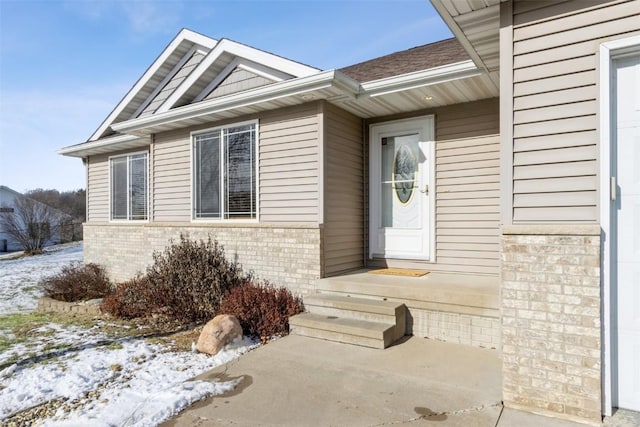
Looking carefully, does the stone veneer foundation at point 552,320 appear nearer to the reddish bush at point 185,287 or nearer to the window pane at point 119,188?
the reddish bush at point 185,287

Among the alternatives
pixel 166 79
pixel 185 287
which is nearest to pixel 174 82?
pixel 166 79

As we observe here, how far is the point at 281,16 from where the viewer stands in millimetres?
8055

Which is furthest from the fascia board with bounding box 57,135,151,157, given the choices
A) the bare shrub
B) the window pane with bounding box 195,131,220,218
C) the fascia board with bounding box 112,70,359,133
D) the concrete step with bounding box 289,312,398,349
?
the concrete step with bounding box 289,312,398,349

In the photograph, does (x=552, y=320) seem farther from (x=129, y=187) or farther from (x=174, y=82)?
(x=129, y=187)

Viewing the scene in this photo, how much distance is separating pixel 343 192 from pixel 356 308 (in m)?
1.98

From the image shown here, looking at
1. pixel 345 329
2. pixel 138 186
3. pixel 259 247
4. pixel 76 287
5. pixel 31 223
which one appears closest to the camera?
pixel 345 329

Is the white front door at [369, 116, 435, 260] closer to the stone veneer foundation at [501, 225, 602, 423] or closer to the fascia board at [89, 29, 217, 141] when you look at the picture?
the stone veneer foundation at [501, 225, 602, 423]

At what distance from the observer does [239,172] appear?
21.5 feet

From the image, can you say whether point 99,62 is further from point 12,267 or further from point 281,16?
point 12,267

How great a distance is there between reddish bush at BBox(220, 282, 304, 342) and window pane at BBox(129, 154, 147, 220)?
168 inches

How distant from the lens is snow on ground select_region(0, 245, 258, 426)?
9.84ft

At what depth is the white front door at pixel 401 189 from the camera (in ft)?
19.5

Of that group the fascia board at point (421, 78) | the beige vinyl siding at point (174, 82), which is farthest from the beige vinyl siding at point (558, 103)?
the beige vinyl siding at point (174, 82)

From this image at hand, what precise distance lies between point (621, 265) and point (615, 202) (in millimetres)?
448
